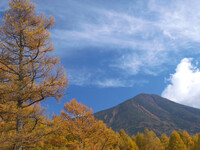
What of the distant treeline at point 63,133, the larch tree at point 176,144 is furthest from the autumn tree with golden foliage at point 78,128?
the larch tree at point 176,144

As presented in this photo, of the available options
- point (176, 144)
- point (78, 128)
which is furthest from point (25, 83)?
point (176, 144)

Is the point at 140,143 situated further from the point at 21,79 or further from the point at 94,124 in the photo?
the point at 21,79

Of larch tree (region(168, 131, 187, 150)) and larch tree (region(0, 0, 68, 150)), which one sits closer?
larch tree (region(0, 0, 68, 150))

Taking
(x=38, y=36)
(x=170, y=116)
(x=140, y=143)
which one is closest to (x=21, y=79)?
(x=38, y=36)

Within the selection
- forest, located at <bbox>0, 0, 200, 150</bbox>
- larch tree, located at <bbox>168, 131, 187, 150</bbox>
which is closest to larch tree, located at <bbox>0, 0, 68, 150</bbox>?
forest, located at <bbox>0, 0, 200, 150</bbox>

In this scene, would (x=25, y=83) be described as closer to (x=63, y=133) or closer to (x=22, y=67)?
(x=22, y=67)

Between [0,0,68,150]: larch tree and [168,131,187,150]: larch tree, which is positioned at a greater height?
[0,0,68,150]: larch tree

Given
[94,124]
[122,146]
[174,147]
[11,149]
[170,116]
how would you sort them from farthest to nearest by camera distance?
[170,116] < [122,146] < [174,147] < [94,124] < [11,149]

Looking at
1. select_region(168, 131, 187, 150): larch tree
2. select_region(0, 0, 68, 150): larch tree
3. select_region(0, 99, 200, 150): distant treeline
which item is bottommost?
select_region(168, 131, 187, 150): larch tree

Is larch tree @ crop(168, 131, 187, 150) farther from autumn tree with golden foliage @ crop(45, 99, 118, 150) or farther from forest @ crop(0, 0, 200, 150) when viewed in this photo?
forest @ crop(0, 0, 200, 150)

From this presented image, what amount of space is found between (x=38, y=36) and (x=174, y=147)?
29.1m

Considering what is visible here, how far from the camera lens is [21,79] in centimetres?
696


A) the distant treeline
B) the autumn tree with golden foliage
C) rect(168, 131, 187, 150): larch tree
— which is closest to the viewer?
the distant treeline

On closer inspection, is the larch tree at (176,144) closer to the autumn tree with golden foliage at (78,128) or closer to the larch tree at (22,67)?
the autumn tree with golden foliage at (78,128)
